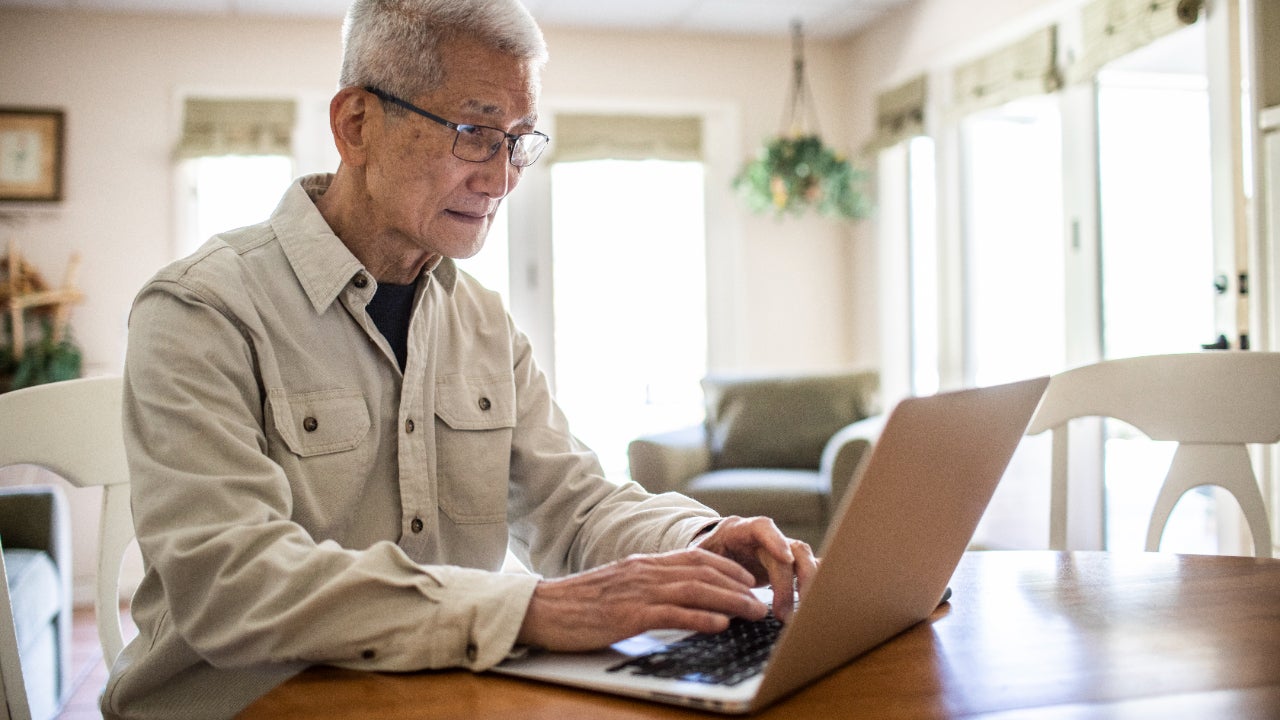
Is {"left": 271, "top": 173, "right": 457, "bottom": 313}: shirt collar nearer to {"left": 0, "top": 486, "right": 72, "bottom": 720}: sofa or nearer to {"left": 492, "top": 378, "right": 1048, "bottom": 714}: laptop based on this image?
{"left": 492, "top": 378, "right": 1048, "bottom": 714}: laptop

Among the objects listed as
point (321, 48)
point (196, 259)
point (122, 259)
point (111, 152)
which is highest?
point (321, 48)

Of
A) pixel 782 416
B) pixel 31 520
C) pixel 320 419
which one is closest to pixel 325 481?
pixel 320 419

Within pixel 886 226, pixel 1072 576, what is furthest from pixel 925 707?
pixel 886 226

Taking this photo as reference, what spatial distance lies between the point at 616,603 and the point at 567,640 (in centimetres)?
5

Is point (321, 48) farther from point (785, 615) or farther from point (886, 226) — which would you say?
point (785, 615)

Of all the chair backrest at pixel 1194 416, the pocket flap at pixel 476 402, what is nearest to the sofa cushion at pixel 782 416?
the chair backrest at pixel 1194 416

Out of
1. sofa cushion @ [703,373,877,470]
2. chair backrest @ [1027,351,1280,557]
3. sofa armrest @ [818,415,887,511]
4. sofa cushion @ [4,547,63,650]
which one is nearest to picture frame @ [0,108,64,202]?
sofa cushion @ [4,547,63,650]

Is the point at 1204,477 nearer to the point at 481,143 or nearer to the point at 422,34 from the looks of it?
the point at 481,143

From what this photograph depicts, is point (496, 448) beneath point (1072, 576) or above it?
above

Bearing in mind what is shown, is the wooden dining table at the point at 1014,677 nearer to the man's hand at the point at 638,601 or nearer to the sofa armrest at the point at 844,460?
the man's hand at the point at 638,601

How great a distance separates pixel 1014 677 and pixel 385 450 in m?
0.75

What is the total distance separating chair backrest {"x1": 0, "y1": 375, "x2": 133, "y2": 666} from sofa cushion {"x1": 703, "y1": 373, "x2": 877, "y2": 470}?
10.1ft

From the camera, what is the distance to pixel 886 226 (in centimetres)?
515

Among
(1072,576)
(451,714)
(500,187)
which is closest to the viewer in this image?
(451,714)
